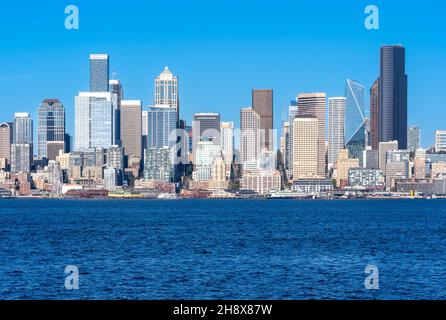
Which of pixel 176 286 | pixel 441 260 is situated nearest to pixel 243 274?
pixel 176 286

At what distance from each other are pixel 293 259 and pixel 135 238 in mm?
19908

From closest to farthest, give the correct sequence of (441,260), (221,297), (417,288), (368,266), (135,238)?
(221,297) → (417,288) → (368,266) → (441,260) → (135,238)

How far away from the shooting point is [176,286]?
33.6m

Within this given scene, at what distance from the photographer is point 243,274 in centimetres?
3788

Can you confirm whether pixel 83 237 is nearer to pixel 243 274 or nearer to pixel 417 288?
pixel 243 274
